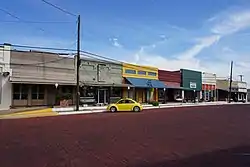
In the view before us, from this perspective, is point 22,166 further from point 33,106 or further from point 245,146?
point 33,106

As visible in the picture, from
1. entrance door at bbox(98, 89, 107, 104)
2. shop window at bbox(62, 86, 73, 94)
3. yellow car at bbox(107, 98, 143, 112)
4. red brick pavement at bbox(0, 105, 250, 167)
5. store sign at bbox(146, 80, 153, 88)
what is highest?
store sign at bbox(146, 80, 153, 88)

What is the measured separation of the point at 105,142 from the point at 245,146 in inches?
201

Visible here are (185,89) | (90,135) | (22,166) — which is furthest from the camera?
(185,89)

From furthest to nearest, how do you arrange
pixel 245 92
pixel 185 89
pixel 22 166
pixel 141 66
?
pixel 245 92 → pixel 185 89 → pixel 141 66 → pixel 22 166

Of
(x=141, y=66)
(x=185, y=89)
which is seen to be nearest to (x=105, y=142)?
(x=141, y=66)

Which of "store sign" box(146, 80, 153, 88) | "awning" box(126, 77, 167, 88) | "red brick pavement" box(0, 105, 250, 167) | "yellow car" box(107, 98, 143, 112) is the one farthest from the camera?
"store sign" box(146, 80, 153, 88)

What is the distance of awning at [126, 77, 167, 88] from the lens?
46.7 meters

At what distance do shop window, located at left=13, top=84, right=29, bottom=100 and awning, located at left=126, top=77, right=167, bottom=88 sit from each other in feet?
52.6

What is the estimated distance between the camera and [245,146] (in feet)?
39.2

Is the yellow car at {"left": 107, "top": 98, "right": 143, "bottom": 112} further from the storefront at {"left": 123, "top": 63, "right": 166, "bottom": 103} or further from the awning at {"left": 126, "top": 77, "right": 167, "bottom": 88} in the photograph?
the awning at {"left": 126, "top": 77, "right": 167, "bottom": 88}

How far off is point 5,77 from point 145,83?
22189 mm

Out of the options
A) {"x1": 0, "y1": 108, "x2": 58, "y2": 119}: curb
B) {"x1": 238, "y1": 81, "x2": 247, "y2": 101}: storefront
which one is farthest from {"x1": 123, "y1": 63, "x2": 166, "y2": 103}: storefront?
{"x1": 238, "y1": 81, "x2": 247, "y2": 101}: storefront

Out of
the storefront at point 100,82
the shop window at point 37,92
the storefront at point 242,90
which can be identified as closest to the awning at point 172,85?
the storefront at point 100,82

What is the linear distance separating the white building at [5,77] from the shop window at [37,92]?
9.41 ft
